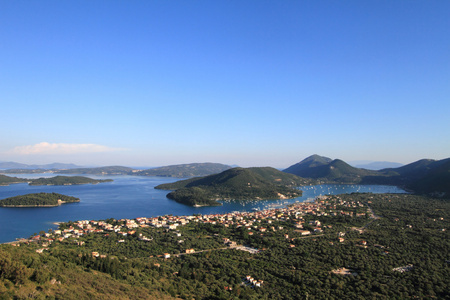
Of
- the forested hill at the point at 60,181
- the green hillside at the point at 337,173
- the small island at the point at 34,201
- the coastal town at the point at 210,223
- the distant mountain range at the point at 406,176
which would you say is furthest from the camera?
the green hillside at the point at 337,173

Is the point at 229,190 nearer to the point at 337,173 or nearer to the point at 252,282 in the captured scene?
the point at 252,282

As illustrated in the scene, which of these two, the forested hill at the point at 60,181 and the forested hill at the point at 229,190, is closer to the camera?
the forested hill at the point at 229,190

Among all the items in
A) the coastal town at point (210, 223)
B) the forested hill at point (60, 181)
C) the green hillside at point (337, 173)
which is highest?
the green hillside at point (337, 173)

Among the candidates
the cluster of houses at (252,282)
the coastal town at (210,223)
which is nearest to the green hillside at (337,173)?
the coastal town at (210,223)

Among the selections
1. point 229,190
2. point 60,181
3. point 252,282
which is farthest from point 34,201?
point 60,181

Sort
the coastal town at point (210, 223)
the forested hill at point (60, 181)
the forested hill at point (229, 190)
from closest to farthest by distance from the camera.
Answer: the coastal town at point (210, 223) → the forested hill at point (229, 190) → the forested hill at point (60, 181)

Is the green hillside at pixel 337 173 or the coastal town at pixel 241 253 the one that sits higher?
the green hillside at pixel 337 173

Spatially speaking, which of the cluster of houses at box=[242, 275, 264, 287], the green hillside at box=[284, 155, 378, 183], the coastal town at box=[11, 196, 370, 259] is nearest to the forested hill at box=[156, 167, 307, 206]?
the coastal town at box=[11, 196, 370, 259]

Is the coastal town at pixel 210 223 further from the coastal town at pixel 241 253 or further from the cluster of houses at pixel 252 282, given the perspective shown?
the cluster of houses at pixel 252 282

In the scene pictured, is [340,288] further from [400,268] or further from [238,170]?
[238,170]
